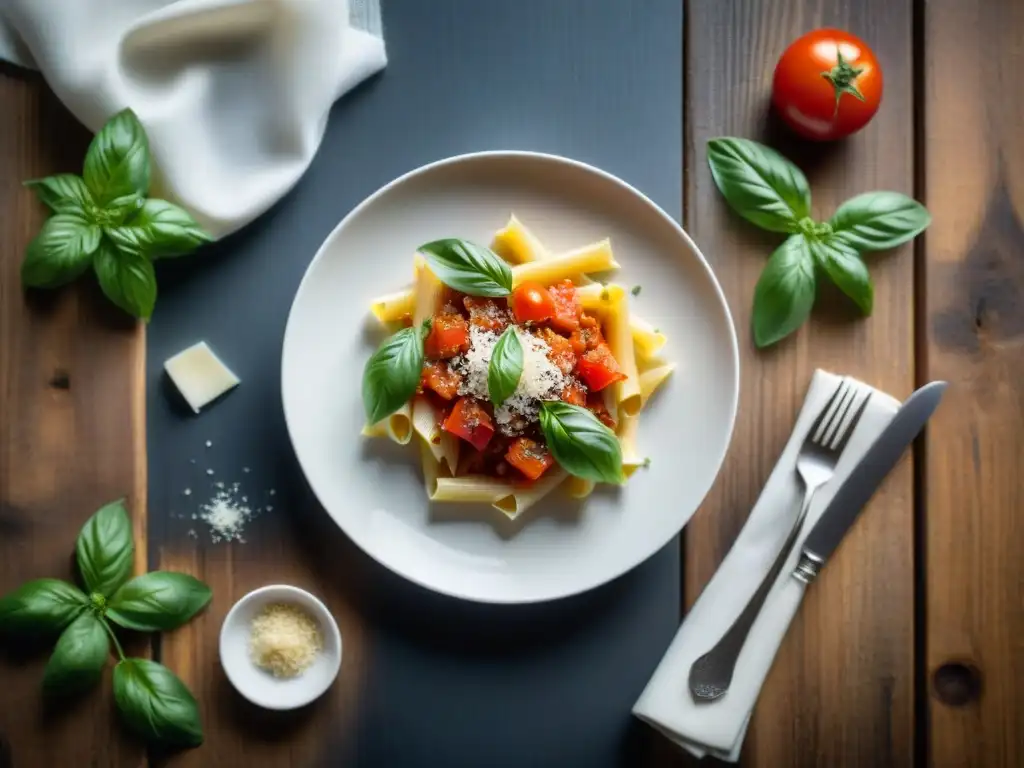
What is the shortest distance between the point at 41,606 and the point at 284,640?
1.78 feet

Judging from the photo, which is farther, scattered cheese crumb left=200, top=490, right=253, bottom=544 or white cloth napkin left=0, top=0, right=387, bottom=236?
scattered cheese crumb left=200, top=490, right=253, bottom=544

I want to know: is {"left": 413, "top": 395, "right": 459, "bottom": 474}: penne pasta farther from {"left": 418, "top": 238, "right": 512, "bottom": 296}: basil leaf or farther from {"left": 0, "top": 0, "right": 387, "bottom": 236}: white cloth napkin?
{"left": 0, "top": 0, "right": 387, "bottom": 236}: white cloth napkin

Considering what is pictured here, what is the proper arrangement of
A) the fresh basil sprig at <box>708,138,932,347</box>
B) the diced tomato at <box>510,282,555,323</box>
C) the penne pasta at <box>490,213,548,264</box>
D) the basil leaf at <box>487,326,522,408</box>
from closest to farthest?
the basil leaf at <box>487,326,522,408</box>, the diced tomato at <box>510,282,555,323</box>, the penne pasta at <box>490,213,548,264</box>, the fresh basil sprig at <box>708,138,932,347</box>

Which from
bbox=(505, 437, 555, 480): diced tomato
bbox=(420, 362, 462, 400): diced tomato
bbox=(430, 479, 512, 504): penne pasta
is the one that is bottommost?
bbox=(430, 479, 512, 504): penne pasta

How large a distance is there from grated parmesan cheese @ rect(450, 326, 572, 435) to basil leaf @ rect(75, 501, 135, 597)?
33.6 inches

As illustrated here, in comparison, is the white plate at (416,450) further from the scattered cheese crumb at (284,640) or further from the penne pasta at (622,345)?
the scattered cheese crumb at (284,640)

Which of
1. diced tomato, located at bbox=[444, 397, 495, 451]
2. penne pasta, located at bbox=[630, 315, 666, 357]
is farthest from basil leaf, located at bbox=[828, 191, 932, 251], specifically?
diced tomato, located at bbox=[444, 397, 495, 451]

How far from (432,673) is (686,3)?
5.87 feet

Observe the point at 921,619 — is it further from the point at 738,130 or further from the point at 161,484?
the point at 161,484

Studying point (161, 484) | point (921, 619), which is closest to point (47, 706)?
point (161, 484)

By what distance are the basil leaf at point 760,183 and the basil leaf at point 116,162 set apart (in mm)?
1333

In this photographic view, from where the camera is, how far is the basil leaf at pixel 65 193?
7.13ft

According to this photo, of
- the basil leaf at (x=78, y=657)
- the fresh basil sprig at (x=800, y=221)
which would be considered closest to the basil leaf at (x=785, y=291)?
the fresh basil sprig at (x=800, y=221)

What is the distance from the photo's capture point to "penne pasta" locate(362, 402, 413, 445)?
7.24 ft
